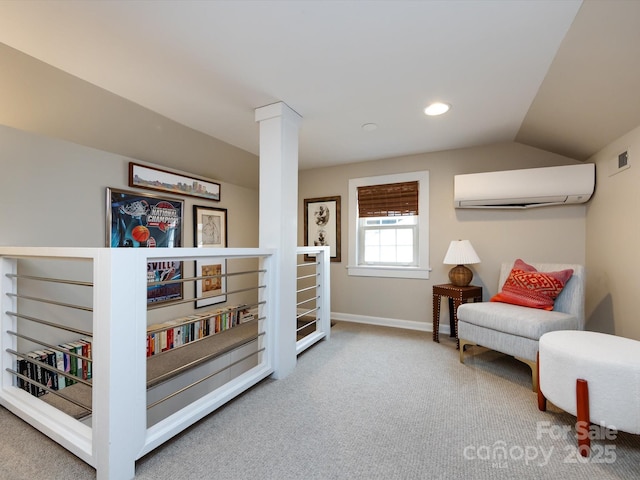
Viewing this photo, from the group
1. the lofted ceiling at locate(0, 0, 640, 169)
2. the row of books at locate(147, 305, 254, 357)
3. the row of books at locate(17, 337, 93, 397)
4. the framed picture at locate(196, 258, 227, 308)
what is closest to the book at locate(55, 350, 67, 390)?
the row of books at locate(17, 337, 93, 397)

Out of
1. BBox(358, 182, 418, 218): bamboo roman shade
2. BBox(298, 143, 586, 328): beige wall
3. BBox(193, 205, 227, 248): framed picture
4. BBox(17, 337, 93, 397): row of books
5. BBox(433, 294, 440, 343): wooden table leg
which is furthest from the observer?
BBox(358, 182, 418, 218): bamboo roman shade

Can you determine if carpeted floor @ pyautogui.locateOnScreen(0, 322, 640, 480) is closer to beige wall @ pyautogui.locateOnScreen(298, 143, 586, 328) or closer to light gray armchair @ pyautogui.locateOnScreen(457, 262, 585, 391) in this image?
light gray armchair @ pyautogui.locateOnScreen(457, 262, 585, 391)

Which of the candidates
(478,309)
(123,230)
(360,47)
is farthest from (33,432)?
(478,309)

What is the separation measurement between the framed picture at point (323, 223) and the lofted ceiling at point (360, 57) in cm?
152

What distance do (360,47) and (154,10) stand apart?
40.7 inches

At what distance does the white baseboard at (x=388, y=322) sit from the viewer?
348 centimetres

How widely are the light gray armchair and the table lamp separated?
0.53 metres

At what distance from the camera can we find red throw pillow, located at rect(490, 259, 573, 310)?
2393 mm

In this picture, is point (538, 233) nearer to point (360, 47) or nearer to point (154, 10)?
point (360, 47)

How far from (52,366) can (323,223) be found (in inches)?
118

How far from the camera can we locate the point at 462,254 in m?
3.00

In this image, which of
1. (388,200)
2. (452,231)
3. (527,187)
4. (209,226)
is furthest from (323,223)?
(527,187)

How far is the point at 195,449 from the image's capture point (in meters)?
1.47

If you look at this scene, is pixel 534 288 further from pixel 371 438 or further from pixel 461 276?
pixel 371 438
